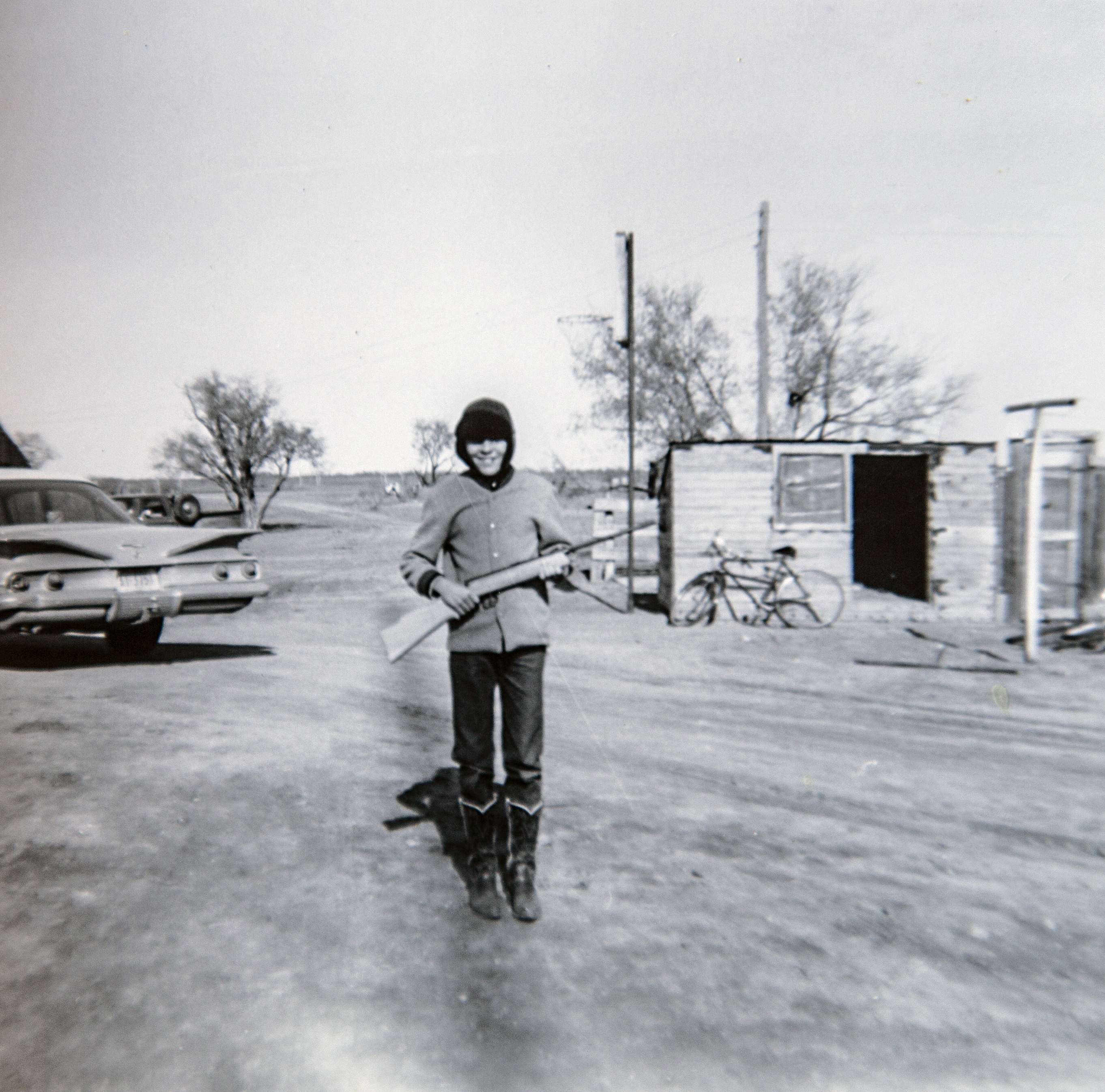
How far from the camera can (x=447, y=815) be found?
399cm

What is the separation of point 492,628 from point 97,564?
4990 mm

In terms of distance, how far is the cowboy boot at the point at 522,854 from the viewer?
9.84 feet

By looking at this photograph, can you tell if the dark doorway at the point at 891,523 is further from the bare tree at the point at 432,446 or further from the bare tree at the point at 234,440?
the bare tree at the point at 234,440

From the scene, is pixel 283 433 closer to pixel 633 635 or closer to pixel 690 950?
pixel 633 635

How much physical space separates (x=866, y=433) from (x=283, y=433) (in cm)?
2275

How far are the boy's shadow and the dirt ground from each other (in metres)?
0.04

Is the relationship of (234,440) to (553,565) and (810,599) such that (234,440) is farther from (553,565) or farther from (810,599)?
(553,565)

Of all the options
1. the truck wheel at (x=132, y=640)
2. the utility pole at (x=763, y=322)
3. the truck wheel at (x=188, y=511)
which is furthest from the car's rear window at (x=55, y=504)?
the utility pole at (x=763, y=322)

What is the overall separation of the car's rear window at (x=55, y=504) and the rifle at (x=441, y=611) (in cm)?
493

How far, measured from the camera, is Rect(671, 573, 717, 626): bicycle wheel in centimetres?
1225

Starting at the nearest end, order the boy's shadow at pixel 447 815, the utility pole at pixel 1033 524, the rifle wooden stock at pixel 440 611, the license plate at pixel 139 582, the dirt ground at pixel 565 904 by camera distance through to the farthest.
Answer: the dirt ground at pixel 565 904 → the rifle wooden stock at pixel 440 611 → the boy's shadow at pixel 447 815 → the license plate at pixel 139 582 → the utility pole at pixel 1033 524

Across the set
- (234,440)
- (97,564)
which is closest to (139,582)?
(97,564)

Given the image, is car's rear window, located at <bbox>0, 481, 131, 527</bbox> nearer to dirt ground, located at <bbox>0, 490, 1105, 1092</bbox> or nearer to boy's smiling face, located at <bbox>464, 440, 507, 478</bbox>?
dirt ground, located at <bbox>0, 490, 1105, 1092</bbox>

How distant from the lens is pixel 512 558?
10.0 feet
